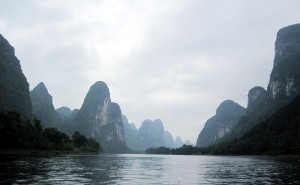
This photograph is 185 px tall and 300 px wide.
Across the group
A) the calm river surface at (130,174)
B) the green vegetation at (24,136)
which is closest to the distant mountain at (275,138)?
the green vegetation at (24,136)

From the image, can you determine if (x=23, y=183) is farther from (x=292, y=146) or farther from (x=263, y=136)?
(x=263, y=136)

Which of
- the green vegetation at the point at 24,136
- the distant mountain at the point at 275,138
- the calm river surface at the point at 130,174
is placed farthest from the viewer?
the distant mountain at the point at 275,138

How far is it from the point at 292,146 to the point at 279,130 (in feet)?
120

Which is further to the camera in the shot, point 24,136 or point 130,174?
point 24,136

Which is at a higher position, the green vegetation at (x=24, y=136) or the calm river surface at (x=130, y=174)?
the green vegetation at (x=24, y=136)

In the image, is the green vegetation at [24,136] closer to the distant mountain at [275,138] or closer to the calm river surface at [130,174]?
the calm river surface at [130,174]

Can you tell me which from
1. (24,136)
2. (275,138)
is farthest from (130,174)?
(275,138)

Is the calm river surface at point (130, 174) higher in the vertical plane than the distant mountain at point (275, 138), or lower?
lower

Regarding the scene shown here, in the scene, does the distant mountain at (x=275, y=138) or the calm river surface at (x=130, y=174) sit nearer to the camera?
the calm river surface at (x=130, y=174)

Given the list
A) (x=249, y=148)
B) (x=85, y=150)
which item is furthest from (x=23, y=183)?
(x=249, y=148)

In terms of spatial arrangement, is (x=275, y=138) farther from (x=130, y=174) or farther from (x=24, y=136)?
(x=130, y=174)

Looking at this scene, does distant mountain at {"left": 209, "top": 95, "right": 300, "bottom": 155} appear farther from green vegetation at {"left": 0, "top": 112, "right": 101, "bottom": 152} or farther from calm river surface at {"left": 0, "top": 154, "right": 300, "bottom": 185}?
calm river surface at {"left": 0, "top": 154, "right": 300, "bottom": 185}

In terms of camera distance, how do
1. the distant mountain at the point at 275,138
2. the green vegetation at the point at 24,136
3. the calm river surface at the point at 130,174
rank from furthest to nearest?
the distant mountain at the point at 275,138, the green vegetation at the point at 24,136, the calm river surface at the point at 130,174

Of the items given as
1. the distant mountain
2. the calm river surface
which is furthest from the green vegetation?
the distant mountain
